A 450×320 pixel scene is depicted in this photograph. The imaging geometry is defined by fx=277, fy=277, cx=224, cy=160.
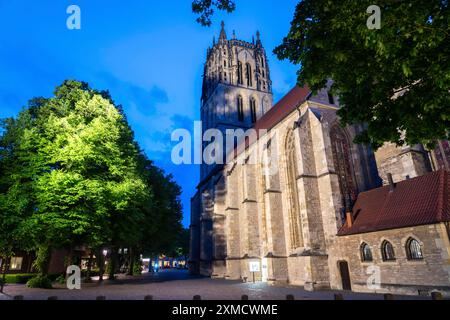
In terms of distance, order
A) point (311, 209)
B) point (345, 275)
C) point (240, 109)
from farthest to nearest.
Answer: point (240, 109)
point (311, 209)
point (345, 275)

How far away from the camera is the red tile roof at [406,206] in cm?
1332

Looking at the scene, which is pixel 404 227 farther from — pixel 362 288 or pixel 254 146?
pixel 254 146

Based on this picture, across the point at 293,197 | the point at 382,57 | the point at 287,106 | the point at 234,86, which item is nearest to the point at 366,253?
the point at 293,197

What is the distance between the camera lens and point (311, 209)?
18.8 m

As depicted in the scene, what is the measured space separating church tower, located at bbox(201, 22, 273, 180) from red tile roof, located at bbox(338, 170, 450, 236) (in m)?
29.0

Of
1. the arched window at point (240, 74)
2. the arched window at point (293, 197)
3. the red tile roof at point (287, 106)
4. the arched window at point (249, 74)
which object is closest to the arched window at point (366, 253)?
the arched window at point (293, 197)

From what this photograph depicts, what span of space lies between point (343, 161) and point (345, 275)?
8.65 meters

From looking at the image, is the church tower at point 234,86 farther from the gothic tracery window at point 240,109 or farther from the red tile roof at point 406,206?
the red tile roof at point 406,206

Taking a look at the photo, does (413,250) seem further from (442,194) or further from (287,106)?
(287,106)

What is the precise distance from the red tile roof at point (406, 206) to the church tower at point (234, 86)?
29.0 metres

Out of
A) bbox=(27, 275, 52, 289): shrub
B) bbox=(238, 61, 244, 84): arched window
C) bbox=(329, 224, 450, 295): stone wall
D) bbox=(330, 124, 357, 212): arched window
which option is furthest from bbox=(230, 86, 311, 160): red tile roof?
bbox=(27, 275, 52, 289): shrub
